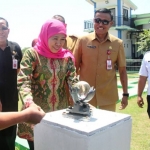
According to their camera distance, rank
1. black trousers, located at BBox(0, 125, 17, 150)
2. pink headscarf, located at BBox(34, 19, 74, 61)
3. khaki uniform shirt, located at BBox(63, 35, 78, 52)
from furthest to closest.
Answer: khaki uniform shirt, located at BBox(63, 35, 78, 52) < black trousers, located at BBox(0, 125, 17, 150) < pink headscarf, located at BBox(34, 19, 74, 61)

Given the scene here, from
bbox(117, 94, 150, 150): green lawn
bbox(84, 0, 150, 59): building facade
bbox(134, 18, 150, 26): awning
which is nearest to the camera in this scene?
bbox(117, 94, 150, 150): green lawn

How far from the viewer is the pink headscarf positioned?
1892mm

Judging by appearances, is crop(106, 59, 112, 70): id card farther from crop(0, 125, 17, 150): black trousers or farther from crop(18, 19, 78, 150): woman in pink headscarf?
crop(0, 125, 17, 150): black trousers

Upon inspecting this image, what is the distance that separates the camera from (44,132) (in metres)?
1.54

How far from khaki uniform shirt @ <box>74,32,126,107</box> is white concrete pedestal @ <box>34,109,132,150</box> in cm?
121

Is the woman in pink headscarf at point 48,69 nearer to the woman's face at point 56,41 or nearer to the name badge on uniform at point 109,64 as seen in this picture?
the woman's face at point 56,41

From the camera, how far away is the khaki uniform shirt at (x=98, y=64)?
2.82 metres

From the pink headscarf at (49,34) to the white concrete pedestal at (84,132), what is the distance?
565 millimetres

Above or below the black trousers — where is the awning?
above

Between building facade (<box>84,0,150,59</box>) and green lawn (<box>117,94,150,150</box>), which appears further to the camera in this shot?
building facade (<box>84,0,150,59</box>)

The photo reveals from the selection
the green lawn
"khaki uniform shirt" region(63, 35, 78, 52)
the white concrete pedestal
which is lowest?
the green lawn

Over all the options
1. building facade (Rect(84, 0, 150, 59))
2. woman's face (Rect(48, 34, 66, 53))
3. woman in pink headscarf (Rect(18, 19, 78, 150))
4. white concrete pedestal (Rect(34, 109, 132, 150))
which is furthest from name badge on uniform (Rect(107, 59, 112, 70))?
building facade (Rect(84, 0, 150, 59))

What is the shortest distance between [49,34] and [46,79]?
356 mm

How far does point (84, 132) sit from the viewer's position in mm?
1280
